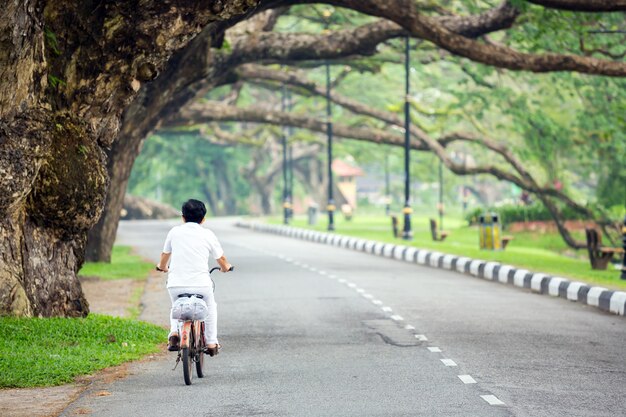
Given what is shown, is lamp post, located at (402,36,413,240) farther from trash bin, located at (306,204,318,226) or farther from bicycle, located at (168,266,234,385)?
bicycle, located at (168,266,234,385)

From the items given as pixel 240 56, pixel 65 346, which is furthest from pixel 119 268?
pixel 65 346

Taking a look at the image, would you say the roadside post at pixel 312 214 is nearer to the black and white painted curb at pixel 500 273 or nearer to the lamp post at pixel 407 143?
the black and white painted curb at pixel 500 273

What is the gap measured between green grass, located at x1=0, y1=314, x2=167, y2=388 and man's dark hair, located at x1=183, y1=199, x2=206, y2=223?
70.2 inches

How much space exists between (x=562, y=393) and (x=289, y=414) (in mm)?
2454

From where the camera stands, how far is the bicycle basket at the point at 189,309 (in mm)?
10477

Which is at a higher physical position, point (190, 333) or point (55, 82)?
point (55, 82)

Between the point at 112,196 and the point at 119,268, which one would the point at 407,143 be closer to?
the point at 119,268

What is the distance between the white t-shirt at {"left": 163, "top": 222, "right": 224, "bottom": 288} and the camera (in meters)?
10.6

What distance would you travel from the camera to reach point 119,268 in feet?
85.7

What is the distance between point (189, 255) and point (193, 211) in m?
0.47

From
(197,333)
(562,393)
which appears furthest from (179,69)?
(562,393)

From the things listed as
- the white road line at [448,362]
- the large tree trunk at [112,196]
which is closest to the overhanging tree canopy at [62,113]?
the white road line at [448,362]

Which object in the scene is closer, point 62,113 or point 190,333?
point 190,333

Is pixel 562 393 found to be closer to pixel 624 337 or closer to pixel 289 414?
pixel 289 414
